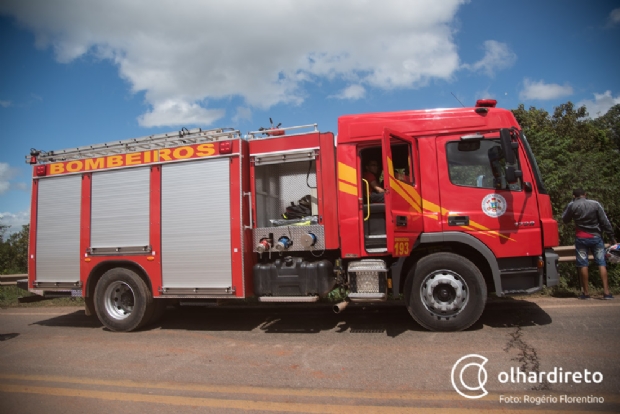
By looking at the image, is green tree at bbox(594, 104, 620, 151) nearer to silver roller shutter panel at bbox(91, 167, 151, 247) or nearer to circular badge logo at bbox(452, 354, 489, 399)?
circular badge logo at bbox(452, 354, 489, 399)

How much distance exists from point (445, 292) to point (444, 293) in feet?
0.06

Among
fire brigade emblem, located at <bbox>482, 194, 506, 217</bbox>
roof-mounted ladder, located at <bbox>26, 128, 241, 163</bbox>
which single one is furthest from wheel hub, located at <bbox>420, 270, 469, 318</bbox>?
roof-mounted ladder, located at <bbox>26, 128, 241, 163</bbox>

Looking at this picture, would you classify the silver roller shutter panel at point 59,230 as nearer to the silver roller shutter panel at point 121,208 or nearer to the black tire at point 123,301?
the silver roller shutter panel at point 121,208

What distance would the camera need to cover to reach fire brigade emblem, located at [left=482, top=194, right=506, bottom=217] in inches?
227

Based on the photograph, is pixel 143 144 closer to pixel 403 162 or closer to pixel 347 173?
pixel 347 173

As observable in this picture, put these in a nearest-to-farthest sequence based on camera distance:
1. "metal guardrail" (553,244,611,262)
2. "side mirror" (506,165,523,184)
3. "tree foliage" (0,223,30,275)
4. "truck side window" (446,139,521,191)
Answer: "side mirror" (506,165,523,184)
"truck side window" (446,139,521,191)
"metal guardrail" (553,244,611,262)
"tree foliage" (0,223,30,275)

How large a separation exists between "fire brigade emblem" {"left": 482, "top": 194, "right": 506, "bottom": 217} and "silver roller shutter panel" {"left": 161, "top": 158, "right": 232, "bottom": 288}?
12.2 feet

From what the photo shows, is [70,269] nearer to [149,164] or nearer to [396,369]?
[149,164]

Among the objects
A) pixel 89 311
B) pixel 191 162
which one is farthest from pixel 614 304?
pixel 89 311

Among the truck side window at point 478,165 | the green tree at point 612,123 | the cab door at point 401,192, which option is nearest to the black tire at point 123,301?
the cab door at point 401,192

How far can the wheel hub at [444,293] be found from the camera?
18.6ft

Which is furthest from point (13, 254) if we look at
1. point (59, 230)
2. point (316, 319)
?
point (316, 319)

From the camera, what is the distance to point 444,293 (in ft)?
18.9

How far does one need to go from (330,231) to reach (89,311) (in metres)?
4.49
